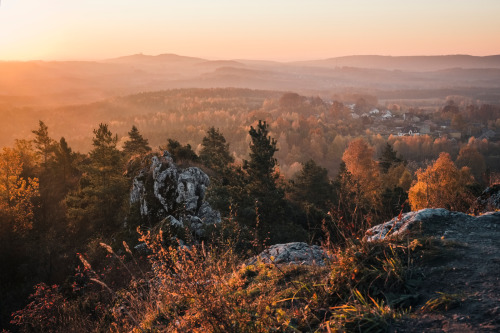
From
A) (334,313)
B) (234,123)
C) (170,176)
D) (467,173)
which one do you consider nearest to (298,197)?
(170,176)

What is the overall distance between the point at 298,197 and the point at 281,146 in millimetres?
90576

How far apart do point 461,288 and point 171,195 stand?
16445mm

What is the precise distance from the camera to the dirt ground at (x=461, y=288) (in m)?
3.22

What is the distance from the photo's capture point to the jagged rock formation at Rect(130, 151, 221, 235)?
17775mm

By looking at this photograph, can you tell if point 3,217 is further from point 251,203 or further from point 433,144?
point 433,144

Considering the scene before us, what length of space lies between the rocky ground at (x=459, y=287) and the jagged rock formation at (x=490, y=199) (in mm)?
5343

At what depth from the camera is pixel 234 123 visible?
17350 cm

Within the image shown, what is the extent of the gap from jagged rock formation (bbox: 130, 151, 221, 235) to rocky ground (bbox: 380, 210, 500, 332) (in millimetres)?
13704

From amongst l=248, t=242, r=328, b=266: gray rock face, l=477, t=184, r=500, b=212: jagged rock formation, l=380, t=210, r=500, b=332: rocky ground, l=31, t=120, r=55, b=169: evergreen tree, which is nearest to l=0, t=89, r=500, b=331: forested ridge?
l=31, t=120, r=55, b=169: evergreen tree

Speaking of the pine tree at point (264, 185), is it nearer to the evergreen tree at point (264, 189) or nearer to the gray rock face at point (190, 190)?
the evergreen tree at point (264, 189)

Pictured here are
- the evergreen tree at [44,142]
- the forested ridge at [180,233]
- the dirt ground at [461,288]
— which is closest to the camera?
the dirt ground at [461,288]

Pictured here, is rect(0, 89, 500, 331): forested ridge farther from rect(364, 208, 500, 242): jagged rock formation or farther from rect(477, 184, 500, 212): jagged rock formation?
rect(477, 184, 500, 212): jagged rock formation

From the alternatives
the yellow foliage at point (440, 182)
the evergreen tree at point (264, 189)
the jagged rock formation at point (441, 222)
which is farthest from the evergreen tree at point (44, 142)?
the yellow foliage at point (440, 182)

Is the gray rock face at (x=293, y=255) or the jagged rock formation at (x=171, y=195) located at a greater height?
the gray rock face at (x=293, y=255)
